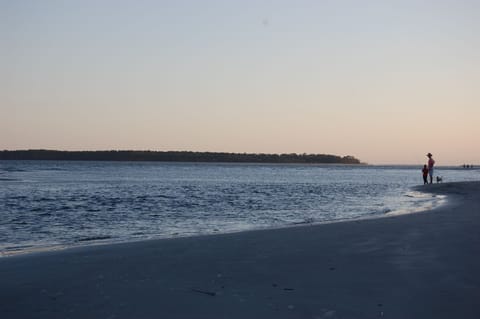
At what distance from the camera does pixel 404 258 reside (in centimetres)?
880

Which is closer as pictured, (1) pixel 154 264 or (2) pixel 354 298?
(2) pixel 354 298

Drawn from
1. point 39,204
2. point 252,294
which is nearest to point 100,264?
point 252,294

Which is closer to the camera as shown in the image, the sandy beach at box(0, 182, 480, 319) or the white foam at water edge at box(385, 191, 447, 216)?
the sandy beach at box(0, 182, 480, 319)

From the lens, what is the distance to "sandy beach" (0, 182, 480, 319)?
20.1 feet

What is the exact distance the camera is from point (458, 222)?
14.0 metres

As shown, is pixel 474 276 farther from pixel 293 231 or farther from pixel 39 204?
pixel 39 204

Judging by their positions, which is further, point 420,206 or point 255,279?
point 420,206

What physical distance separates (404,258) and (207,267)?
3.23 m

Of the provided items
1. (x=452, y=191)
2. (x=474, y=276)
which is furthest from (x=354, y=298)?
(x=452, y=191)

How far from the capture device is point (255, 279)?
7.54 meters

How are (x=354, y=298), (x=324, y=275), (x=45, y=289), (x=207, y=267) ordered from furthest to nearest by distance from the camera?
1. (x=207, y=267)
2. (x=324, y=275)
3. (x=45, y=289)
4. (x=354, y=298)

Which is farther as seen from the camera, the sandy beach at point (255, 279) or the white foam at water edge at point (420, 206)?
the white foam at water edge at point (420, 206)

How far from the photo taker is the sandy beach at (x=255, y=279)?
6.13 metres

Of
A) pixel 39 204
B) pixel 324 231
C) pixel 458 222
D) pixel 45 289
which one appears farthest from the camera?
pixel 39 204
